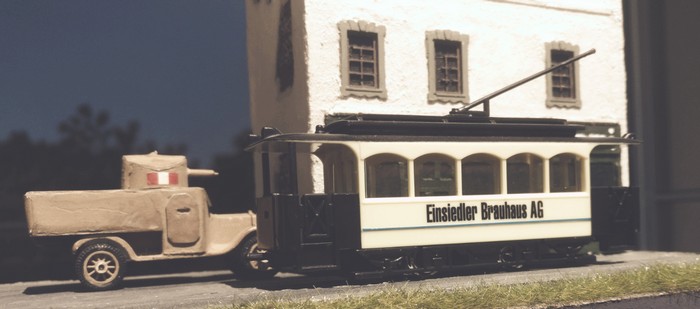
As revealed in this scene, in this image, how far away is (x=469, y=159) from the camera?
12281 mm

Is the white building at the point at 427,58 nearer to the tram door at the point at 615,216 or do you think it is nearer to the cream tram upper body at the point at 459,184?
the cream tram upper body at the point at 459,184

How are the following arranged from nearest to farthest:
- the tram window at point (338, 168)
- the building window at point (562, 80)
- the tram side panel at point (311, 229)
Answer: the tram side panel at point (311, 229) < the tram window at point (338, 168) < the building window at point (562, 80)

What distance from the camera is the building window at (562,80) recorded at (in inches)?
635

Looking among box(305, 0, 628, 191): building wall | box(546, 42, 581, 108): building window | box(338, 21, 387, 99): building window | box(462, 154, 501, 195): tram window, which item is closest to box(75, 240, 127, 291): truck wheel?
box(305, 0, 628, 191): building wall

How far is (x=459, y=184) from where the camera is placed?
11594mm

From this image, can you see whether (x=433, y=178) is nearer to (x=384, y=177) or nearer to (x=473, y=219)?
(x=384, y=177)

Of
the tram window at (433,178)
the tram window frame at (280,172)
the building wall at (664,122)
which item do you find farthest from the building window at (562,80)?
the tram window frame at (280,172)

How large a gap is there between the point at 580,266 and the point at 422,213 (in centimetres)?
347

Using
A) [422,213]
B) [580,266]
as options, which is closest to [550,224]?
[580,266]

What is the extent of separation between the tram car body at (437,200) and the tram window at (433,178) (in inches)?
0.8

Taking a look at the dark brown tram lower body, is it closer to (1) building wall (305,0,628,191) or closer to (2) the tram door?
(2) the tram door

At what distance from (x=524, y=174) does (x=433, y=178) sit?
1791 mm

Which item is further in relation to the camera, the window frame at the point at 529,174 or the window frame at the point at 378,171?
the window frame at the point at 529,174

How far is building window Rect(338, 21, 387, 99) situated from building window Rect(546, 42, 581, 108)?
13.9ft
